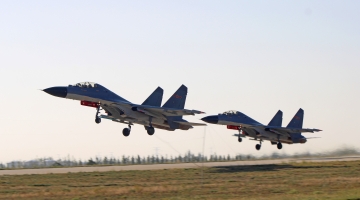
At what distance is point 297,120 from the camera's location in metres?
55.7

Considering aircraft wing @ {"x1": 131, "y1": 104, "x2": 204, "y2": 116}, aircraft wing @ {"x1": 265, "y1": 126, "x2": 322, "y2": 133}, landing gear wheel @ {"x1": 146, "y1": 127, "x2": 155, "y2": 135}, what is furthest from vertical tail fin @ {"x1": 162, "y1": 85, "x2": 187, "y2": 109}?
aircraft wing @ {"x1": 265, "y1": 126, "x2": 322, "y2": 133}

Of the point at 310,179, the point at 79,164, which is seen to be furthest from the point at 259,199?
the point at 79,164

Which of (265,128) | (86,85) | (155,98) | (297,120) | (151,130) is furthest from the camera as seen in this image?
(297,120)

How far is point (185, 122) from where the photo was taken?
40.7 m

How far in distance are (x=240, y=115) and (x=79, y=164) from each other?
14195 millimetres

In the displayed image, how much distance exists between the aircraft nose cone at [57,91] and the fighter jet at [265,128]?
49.1ft

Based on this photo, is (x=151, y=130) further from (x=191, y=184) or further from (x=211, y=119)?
(x=191, y=184)

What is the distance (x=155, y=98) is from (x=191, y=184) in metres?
15.4

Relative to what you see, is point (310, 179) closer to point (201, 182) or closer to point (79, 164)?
point (201, 182)

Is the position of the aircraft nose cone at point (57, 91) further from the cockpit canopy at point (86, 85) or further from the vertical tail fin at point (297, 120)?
the vertical tail fin at point (297, 120)

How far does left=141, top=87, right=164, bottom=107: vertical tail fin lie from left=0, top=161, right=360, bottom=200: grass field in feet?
27.4

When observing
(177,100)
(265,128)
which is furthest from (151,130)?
(265,128)

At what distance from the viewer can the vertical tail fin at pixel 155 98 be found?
133 feet

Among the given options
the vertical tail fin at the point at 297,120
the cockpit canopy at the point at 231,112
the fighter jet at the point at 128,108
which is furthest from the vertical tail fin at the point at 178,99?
the vertical tail fin at the point at 297,120
